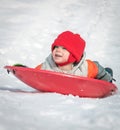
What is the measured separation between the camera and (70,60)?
3.02 metres

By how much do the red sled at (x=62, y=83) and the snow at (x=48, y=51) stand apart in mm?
75

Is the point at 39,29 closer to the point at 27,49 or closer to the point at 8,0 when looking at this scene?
the point at 27,49

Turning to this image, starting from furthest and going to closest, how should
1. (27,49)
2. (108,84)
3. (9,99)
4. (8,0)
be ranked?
→ 1. (8,0)
2. (27,49)
3. (108,84)
4. (9,99)

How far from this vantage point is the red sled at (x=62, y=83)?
2598mm

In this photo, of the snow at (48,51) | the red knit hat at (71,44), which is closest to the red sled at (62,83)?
the snow at (48,51)

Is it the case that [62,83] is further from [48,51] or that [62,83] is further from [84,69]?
[48,51]

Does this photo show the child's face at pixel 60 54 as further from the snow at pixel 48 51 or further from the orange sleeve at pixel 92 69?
the snow at pixel 48 51

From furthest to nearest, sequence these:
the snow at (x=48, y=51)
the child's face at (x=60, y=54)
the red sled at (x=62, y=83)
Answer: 1. the child's face at (x=60, y=54)
2. the red sled at (x=62, y=83)
3. the snow at (x=48, y=51)

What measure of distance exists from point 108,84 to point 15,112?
967 millimetres

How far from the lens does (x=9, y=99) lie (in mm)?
2488

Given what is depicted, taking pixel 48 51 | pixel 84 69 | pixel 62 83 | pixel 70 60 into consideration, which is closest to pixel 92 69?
pixel 84 69

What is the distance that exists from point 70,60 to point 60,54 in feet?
0.34

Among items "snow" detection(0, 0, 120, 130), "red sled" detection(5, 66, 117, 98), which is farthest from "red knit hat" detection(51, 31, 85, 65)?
"snow" detection(0, 0, 120, 130)

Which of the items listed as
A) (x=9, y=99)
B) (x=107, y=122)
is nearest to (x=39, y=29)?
(x=9, y=99)
